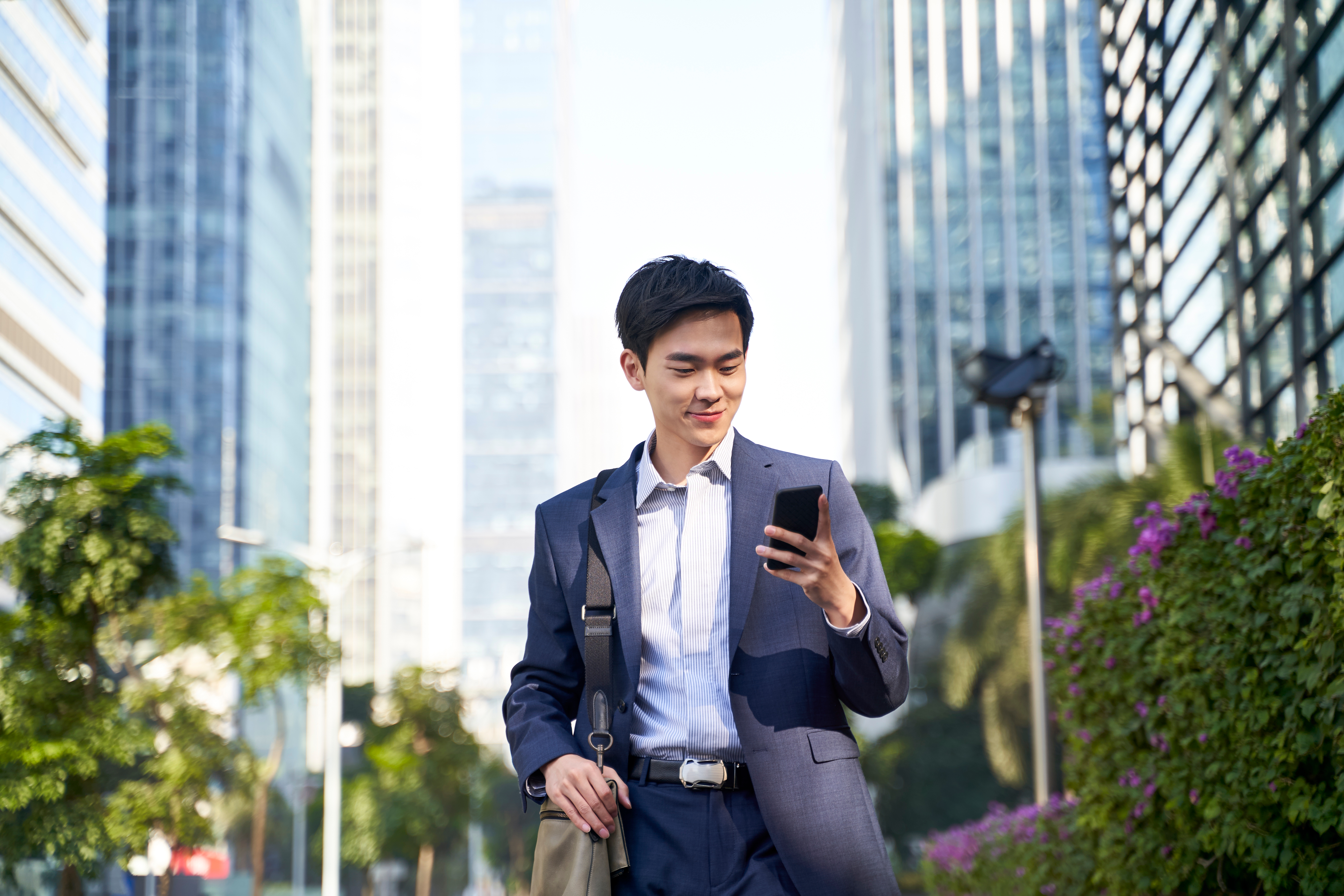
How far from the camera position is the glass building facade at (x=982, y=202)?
7519cm

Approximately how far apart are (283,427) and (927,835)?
61821 mm

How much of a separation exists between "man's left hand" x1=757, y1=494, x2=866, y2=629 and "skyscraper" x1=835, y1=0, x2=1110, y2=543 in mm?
73040

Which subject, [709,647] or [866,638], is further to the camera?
[709,647]

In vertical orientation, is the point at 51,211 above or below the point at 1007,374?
above

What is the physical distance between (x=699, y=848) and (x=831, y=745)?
1.00ft

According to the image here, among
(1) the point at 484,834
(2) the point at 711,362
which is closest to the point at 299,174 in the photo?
(1) the point at 484,834

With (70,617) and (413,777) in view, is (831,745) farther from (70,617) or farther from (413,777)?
(413,777)

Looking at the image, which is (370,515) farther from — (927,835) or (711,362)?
(711,362)

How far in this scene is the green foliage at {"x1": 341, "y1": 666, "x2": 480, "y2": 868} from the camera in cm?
4025

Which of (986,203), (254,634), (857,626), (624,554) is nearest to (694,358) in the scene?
(624,554)

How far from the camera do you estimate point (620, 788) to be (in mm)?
2496

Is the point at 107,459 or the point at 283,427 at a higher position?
the point at 283,427

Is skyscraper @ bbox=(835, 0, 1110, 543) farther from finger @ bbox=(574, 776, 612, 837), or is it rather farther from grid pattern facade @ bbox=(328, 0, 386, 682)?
grid pattern facade @ bbox=(328, 0, 386, 682)

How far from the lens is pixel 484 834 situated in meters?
75.3
